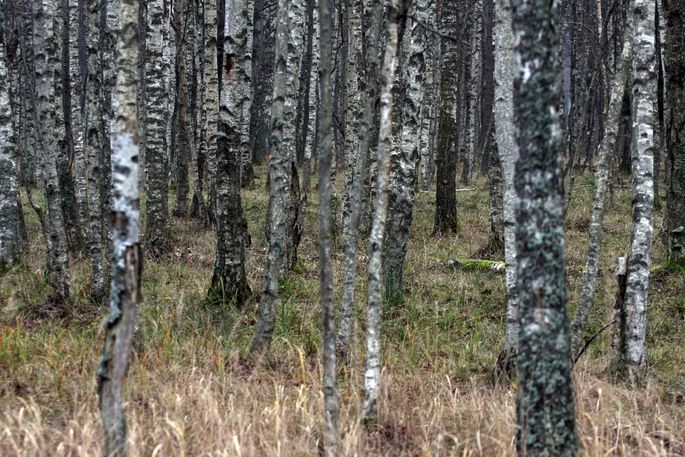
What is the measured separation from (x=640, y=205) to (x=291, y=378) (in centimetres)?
307

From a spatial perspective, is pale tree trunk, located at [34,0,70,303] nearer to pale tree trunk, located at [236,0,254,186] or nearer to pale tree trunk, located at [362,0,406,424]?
pale tree trunk, located at [236,0,254,186]

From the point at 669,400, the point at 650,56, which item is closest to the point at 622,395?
the point at 669,400

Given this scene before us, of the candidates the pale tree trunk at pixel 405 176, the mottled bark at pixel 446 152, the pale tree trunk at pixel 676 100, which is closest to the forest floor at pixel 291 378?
the pale tree trunk at pixel 405 176

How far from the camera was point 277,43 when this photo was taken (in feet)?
17.5

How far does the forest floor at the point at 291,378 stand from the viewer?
12.2 feet

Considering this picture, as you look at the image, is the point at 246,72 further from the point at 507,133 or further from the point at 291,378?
the point at 291,378

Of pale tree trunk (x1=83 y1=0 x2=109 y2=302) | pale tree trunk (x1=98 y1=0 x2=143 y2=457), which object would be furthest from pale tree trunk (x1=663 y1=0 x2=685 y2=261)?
pale tree trunk (x1=98 y1=0 x2=143 y2=457)

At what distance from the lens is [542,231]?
2.76 metres

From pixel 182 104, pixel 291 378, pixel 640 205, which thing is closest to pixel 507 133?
pixel 640 205

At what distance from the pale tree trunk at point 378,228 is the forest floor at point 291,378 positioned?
0.20 metres

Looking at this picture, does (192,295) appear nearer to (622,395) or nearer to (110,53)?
(110,53)

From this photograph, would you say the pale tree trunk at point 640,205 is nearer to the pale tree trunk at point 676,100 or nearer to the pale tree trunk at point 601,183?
the pale tree trunk at point 601,183

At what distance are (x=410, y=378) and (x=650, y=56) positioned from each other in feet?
10.4

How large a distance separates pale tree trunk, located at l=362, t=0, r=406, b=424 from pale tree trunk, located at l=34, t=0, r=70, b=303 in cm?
374
